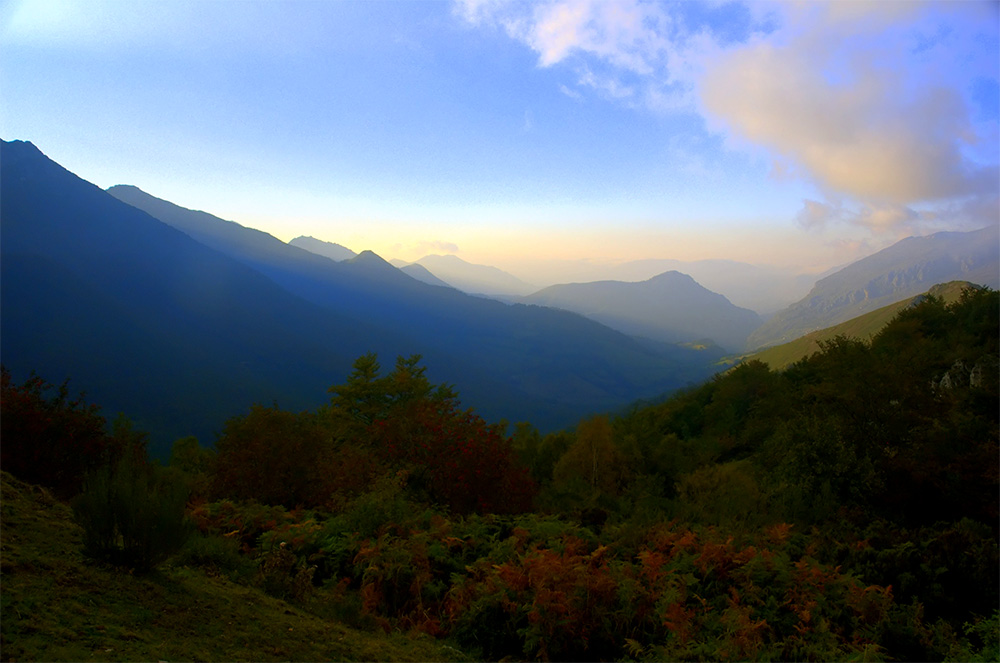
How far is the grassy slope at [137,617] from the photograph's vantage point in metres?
4.00

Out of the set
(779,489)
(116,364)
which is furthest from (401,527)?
(116,364)

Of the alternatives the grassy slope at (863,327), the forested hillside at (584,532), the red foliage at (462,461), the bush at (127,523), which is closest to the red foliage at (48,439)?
the forested hillside at (584,532)

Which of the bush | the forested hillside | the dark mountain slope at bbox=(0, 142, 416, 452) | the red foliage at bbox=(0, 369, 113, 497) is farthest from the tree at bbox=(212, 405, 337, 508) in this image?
the dark mountain slope at bbox=(0, 142, 416, 452)

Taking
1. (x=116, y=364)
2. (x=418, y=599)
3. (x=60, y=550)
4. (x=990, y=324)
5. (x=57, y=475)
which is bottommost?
(x=116, y=364)

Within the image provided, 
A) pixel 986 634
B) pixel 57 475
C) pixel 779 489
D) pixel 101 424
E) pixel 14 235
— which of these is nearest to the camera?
pixel 986 634

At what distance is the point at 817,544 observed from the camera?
30.3 ft

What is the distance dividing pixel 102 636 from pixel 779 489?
15006 mm

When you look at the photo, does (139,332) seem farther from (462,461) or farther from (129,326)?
(462,461)

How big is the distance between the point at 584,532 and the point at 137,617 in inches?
289

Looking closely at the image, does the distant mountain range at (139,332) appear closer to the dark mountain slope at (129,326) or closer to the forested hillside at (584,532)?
the dark mountain slope at (129,326)

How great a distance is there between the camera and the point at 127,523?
5465 mm

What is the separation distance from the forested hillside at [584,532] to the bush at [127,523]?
2cm

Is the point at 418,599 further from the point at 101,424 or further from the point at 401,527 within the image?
the point at 101,424

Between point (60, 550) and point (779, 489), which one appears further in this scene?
point (779, 489)
